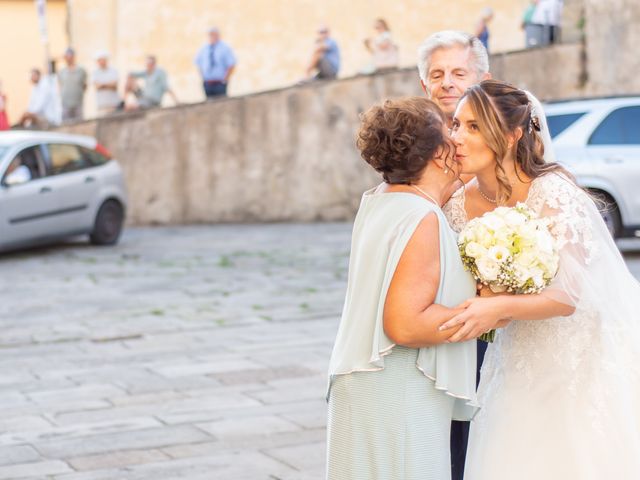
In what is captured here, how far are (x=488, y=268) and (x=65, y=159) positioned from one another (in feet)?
44.4

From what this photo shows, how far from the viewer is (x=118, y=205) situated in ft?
57.2

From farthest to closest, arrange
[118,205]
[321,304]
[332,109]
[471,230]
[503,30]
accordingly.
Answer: [503,30]
[332,109]
[118,205]
[321,304]
[471,230]

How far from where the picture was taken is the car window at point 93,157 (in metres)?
17.0

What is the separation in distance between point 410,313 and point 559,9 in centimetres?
1899

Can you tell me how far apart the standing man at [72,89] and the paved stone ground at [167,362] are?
6.99m

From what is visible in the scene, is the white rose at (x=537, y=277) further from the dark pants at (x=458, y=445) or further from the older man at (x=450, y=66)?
the older man at (x=450, y=66)

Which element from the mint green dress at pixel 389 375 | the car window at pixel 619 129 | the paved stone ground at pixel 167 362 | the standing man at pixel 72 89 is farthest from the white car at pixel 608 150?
the standing man at pixel 72 89

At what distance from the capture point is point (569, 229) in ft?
12.3

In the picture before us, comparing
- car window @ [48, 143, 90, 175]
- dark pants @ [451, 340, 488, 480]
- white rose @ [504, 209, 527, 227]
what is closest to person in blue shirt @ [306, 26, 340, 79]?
car window @ [48, 143, 90, 175]

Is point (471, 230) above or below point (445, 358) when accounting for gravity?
above

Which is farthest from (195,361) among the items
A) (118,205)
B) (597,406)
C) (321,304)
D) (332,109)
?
(332,109)

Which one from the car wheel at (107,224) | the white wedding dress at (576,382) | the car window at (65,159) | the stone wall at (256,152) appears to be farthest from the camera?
the stone wall at (256,152)

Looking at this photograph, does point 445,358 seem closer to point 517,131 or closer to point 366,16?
point 517,131

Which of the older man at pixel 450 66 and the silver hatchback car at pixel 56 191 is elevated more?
the older man at pixel 450 66
